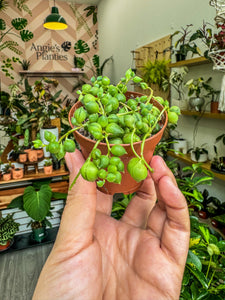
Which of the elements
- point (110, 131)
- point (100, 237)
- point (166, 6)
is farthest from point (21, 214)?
point (166, 6)

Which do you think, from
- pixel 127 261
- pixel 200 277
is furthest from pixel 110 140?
pixel 200 277

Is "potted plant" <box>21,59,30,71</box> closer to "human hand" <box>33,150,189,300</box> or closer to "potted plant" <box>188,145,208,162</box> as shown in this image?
"potted plant" <box>188,145,208,162</box>

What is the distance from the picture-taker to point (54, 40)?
18.9 ft

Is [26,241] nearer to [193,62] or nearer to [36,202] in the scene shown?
[36,202]

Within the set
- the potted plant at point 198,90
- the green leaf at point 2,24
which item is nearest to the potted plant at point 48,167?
the potted plant at point 198,90

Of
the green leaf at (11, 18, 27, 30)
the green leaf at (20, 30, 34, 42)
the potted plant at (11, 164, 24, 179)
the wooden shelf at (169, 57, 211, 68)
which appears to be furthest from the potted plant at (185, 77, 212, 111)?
the green leaf at (11, 18, 27, 30)

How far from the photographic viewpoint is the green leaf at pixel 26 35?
5.48 m

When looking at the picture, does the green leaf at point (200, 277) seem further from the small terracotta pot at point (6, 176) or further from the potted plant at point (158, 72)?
the potted plant at point (158, 72)

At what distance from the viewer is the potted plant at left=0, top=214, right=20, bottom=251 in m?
2.24

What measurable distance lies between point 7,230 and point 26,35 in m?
5.03

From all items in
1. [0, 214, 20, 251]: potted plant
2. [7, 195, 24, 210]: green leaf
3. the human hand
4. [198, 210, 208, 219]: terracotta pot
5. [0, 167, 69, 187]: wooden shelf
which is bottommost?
[0, 214, 20, 251]: potted plant

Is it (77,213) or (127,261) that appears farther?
(127,261)

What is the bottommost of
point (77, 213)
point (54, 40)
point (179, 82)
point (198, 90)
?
point (77, 213)

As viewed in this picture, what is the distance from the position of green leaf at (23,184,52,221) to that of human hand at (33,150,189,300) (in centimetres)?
139
